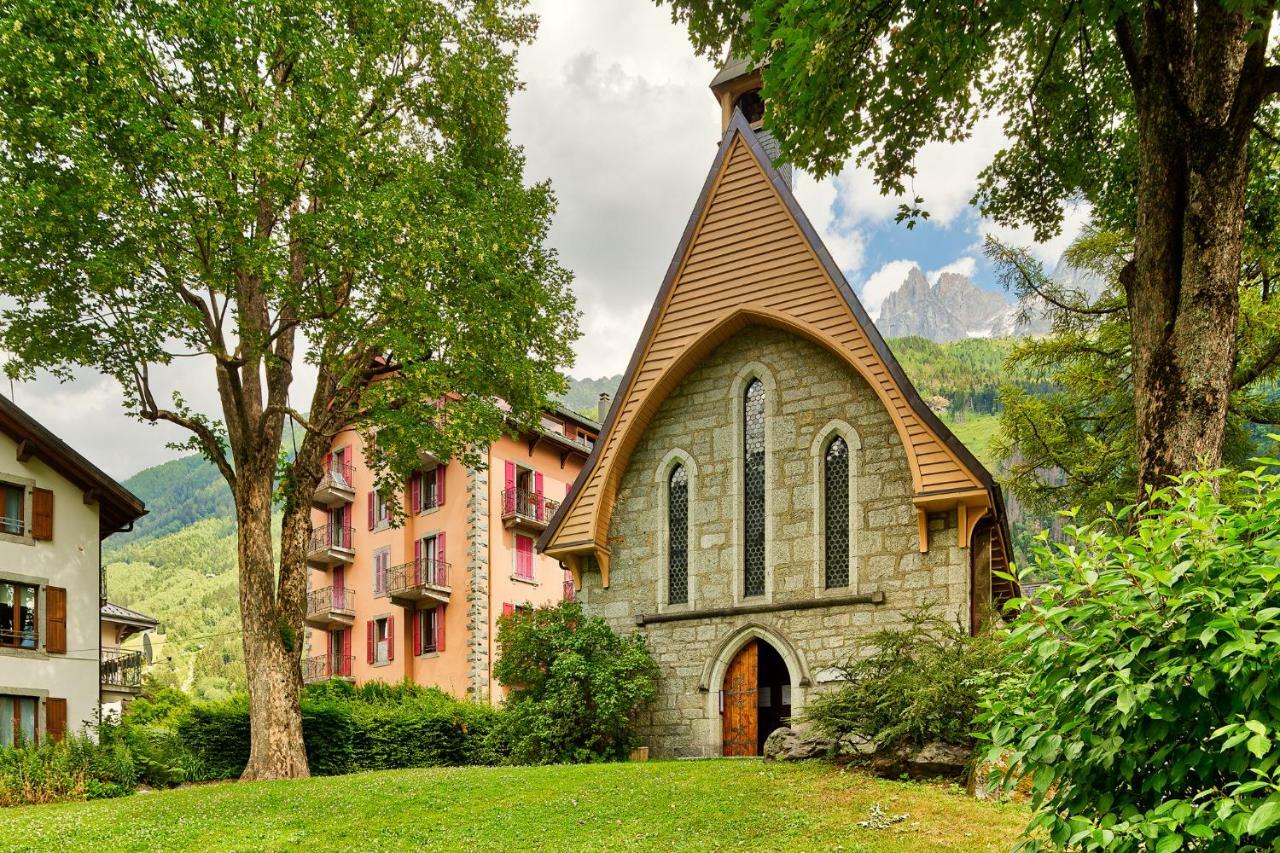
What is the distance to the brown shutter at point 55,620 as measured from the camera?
27266 mm

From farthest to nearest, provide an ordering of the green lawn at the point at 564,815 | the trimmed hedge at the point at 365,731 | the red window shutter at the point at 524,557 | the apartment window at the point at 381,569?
the apartment window at the point at 381,569
the red window shutter at the point at 524,557
the trimmed hedge at the point at 365,731
the green lawn at the point at 564,815

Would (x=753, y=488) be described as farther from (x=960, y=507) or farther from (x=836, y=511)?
(x=960, y=507)

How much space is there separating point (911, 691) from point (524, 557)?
89.7 ft

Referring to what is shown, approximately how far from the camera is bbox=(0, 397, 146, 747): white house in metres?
26.8

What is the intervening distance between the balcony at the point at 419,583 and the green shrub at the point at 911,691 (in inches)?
931

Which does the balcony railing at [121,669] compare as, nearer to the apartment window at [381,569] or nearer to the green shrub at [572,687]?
the apartment window at [381,569]

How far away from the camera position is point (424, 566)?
38.4 meters

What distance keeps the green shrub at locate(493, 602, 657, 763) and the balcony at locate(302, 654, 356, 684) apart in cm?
2311

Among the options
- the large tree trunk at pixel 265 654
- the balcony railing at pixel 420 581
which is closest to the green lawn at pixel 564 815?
the large tree trunk at pixel 265 654

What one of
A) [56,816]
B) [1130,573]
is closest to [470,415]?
[56,816]

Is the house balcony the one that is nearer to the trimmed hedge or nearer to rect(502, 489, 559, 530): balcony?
the trimmed hedge

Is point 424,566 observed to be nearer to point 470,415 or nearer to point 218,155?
point 470,415

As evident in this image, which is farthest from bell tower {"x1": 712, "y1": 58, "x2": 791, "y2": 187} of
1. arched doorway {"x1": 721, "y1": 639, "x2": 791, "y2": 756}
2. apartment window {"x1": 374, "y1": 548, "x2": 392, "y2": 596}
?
apartment window {"x1": 374, "y1": 548, "x2": 392, "y2": 596}

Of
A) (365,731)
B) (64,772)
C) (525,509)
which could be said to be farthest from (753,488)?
(525,509)
